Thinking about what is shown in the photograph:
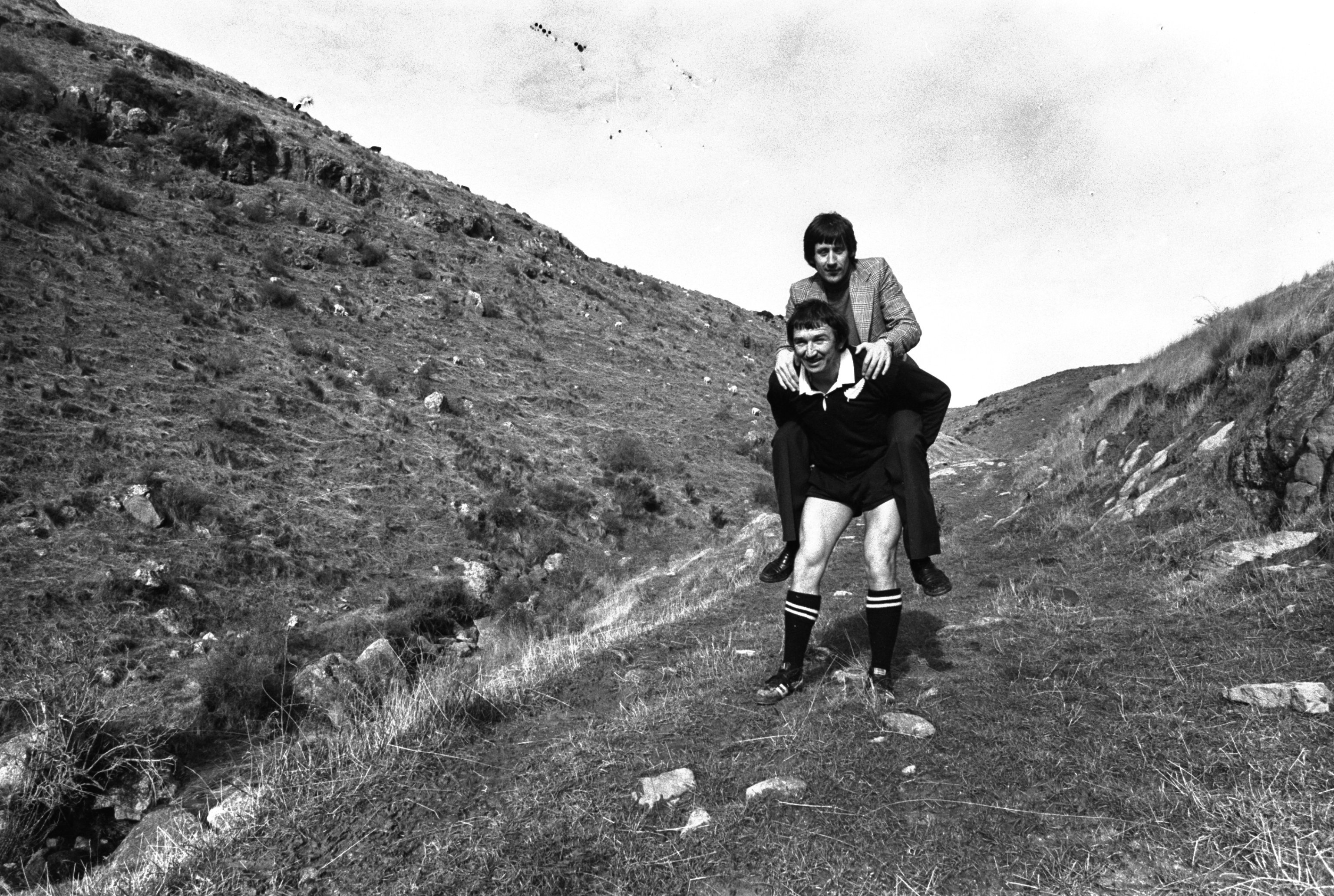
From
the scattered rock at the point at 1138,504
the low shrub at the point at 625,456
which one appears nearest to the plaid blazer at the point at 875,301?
the scattered rock at the point at 1138,504

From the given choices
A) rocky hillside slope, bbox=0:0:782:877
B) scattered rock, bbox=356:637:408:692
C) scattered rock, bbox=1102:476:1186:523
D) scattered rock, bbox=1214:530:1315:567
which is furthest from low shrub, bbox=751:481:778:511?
scattered rock, bbox=1214:530:1315:567

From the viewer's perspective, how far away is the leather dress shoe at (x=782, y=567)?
13.5 ft

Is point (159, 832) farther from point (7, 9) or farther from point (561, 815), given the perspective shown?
point (7, 9)

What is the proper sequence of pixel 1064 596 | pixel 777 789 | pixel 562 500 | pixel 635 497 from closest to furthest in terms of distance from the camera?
pixel 777 789 < pixel 1064 596 < pixel 562 500 < pixel 635 497

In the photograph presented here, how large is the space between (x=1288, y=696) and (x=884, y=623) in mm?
1640

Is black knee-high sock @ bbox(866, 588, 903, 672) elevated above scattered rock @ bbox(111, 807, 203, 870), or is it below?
above

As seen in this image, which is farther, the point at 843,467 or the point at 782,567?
the point at 782,567

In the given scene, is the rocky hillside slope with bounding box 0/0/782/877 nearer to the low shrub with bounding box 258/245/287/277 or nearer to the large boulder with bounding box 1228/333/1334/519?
the low shrub with bounding box 258/245/287/277

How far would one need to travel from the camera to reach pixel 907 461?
3818mm

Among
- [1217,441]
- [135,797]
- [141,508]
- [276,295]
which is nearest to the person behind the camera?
[135,797]

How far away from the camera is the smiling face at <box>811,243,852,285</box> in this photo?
400 cm

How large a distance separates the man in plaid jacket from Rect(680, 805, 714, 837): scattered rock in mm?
1492

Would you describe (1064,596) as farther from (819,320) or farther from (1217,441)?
(1217,441)

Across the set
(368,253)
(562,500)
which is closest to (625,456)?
(562,500)
